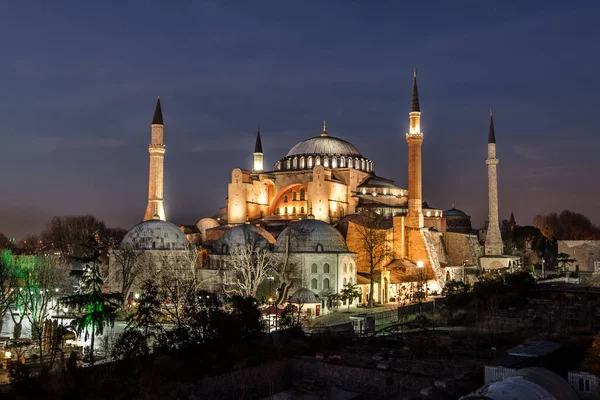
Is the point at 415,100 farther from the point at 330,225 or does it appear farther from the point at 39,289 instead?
the point at 39,289

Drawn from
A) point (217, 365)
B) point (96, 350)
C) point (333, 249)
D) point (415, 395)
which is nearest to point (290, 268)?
point (333, 249)

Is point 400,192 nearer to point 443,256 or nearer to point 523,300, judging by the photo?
point 443,256

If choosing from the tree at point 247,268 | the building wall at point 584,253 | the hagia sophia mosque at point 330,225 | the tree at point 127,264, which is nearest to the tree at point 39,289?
the tree at point 127,264

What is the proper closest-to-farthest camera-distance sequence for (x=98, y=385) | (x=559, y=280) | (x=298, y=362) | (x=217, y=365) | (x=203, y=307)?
(x=98, y=385) → (x=217, y=365) → (x=298, y=362) → (x=203, y=307) → (x=559, y=280)

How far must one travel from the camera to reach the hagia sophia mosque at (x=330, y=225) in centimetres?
3412

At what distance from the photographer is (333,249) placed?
34.0m

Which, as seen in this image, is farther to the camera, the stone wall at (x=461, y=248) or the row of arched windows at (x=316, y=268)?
→ the stone wall at (x=461, y=248)

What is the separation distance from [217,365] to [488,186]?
34271mm

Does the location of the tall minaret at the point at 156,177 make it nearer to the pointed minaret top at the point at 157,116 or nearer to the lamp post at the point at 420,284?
the pointed minaret top at the point at 157,116

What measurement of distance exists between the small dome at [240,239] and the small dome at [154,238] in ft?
6.67

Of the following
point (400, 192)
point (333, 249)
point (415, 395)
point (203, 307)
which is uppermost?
→ point (400, 192)

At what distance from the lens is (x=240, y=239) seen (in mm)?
35969

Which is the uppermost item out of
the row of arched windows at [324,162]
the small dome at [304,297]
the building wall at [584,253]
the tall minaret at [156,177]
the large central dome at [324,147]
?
the large central dome at [324,147]

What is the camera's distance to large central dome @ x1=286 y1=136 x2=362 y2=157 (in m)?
50.5
